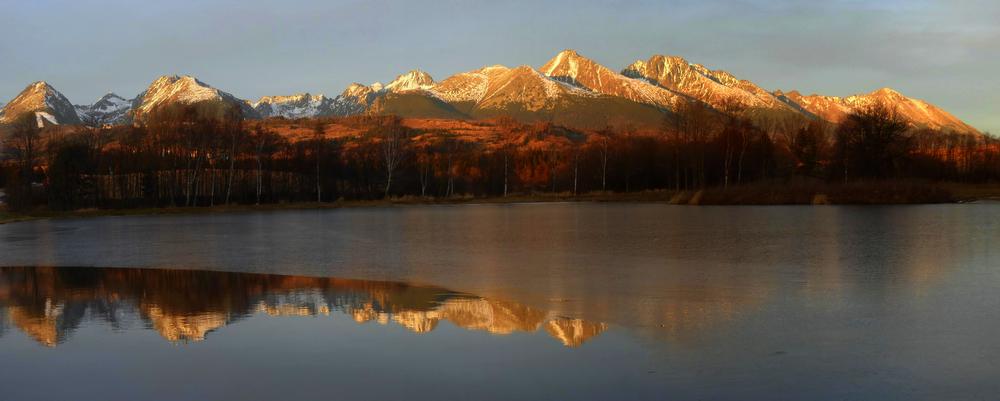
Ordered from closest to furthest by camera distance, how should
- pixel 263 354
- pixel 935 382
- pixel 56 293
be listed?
pixel 935 382 → pixel 263 354 → pixel 56 293

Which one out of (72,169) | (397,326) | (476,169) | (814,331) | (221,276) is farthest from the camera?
(476,169)

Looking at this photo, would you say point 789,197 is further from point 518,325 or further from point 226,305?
point 226,305

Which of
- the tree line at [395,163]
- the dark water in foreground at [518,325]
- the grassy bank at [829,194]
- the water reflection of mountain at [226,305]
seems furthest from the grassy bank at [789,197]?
the water reflection of mountain at [226,305]

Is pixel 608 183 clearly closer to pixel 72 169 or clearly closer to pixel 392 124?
pixel 392 124

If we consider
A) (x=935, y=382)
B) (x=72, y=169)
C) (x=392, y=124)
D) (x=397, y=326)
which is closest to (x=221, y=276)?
(x=397, y=326)

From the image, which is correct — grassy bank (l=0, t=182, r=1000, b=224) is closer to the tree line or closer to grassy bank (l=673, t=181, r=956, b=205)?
grassy bank (l=673, t=181, r=956, b=205)

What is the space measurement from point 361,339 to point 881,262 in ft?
41.5

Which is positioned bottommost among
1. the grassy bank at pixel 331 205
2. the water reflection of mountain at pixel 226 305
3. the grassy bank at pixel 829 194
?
the water reflection of mountain at pixel 226 305

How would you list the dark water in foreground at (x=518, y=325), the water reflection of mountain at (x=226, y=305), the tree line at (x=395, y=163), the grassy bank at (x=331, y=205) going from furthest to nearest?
the tree line at (x=395, y=163) → the grassy bank at (x=331, y=205) → the water reflection of mountain at (x=226, y=305) → the dark water in foreground at (x=518, y=325)

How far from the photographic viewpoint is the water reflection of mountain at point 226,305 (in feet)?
33.6

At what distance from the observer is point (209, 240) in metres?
28.3

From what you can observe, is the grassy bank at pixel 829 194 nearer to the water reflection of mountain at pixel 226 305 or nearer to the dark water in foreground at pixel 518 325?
the dark water in foreground at pixel 518 325

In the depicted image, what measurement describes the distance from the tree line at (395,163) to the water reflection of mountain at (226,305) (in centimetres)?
6022

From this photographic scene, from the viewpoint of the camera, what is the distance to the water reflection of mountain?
33.6ft
